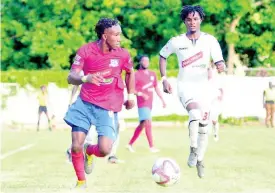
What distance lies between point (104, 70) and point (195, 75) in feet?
6.27

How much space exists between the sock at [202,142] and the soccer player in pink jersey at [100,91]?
5.55 ft

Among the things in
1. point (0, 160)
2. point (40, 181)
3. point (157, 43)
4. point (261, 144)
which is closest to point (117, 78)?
point (40, 181)

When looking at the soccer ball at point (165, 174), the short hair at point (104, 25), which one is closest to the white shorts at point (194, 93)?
the soccer ball at point (165, 174)

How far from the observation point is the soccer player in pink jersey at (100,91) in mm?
9648

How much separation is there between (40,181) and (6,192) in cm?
137

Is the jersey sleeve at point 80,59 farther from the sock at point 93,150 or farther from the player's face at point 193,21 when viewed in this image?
the player's face at point 193,21

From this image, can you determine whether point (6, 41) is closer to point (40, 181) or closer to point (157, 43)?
point (157, 43)

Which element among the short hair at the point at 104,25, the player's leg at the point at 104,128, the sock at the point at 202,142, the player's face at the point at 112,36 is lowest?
the sock at the point at 202,142

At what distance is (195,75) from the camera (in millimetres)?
11117

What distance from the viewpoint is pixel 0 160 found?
15.5m

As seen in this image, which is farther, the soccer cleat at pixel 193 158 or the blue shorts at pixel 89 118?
the soccer cleat at pixel 193 158

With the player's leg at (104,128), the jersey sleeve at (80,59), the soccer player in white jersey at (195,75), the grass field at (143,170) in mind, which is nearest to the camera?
the jersey sleeve at (80,59)

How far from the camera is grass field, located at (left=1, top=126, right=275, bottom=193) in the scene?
10430 mm

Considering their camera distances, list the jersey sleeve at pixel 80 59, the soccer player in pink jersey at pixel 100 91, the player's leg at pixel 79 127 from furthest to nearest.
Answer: the player's leg at pixel 79 127, the soccer player in pink jersey at pixel 100 91, the jersey sleeve at pixel 80 59
